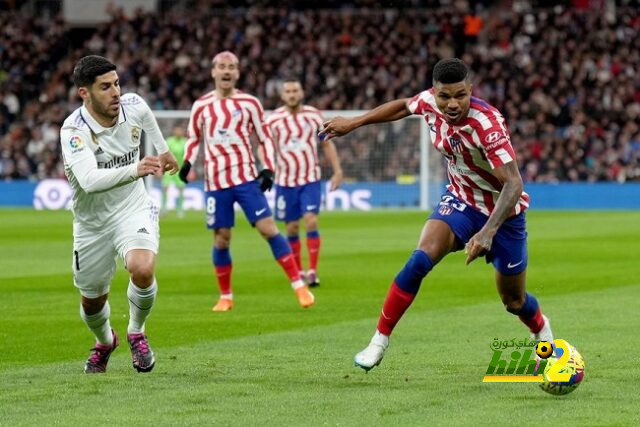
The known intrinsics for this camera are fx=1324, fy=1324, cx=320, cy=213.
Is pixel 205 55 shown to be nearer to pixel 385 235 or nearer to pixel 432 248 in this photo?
pixel 385 235

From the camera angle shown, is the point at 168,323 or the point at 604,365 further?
the point at 168,323

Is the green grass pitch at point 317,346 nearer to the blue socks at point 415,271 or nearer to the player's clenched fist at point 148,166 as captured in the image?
the blue socks at point 415,271

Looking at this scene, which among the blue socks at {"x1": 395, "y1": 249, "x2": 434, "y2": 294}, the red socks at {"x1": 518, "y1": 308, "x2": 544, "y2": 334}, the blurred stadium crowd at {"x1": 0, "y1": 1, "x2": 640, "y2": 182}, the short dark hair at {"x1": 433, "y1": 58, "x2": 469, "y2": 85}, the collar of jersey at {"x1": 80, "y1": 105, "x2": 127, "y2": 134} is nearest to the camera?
the short dark hair at {"x1": 433, "y1": 58, "x2": 469, "y2": 85}

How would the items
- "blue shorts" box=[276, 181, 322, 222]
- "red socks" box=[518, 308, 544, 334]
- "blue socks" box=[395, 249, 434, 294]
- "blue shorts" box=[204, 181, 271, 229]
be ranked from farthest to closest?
"blue shorts" box=[276, 181, 322, 222] < "blue shorts" box=[204, 181, 271, 229] < "red socks" box=[518, 308, 544, 334] < "blue socks" box=[395, 249, 434, 294]

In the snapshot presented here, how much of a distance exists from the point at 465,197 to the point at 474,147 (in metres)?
0.46

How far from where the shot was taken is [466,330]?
35.4ft

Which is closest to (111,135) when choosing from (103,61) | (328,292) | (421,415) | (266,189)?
(103,61)

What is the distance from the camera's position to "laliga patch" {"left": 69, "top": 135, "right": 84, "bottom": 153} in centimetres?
813

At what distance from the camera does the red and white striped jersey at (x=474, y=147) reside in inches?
310

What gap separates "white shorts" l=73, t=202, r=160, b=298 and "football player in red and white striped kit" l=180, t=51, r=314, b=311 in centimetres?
424

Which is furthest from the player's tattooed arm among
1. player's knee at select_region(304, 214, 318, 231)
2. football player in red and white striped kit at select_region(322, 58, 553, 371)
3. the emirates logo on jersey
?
player's knee at select_region(304, 214, 318, 231)

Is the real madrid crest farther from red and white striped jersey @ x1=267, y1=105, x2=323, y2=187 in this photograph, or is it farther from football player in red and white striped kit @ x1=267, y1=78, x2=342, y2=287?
red and white striped jersey @ x1=267, y1=105, x2=323, y2=187

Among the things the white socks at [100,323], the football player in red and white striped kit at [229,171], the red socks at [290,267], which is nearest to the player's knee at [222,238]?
the football player in red and white striped kit at [229,171]

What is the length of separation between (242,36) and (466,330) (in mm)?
30366
